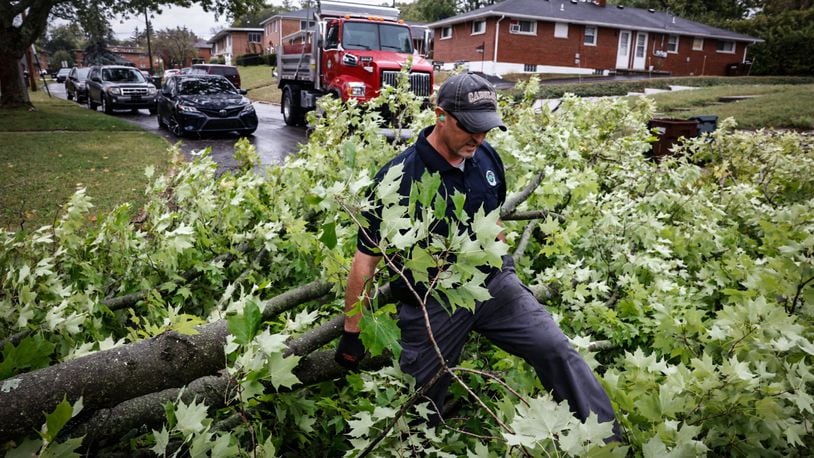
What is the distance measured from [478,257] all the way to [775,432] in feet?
4.27

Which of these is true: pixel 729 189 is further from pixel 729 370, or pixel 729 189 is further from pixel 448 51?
pixel 448 51

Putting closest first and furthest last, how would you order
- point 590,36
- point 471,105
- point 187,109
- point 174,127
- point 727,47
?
point 471,105, point 187,109, point 174,127, point 590,36, point 727,47

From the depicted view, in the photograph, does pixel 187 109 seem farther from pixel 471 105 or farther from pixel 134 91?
pixel 471 105

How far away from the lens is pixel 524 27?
123 feet

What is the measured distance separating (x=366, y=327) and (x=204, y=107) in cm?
1457

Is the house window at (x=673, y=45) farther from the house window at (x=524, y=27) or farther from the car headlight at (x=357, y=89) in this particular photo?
the car headlight at (x=357, y=89)

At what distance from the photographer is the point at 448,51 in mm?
43031

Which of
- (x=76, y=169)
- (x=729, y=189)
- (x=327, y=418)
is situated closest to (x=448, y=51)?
(x=76, y=169)

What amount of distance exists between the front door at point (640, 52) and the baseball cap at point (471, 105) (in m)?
44.5

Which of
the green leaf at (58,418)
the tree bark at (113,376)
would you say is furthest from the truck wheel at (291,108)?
the green leaf at (58,418)

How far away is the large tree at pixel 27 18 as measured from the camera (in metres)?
18.9

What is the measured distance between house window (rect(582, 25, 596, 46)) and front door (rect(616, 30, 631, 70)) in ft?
8.25

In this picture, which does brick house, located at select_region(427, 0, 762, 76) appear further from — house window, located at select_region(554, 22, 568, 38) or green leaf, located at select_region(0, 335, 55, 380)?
green leaf, located at select_region(0, 335, 55, 380)

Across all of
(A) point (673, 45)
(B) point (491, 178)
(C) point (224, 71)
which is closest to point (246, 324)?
(B) point (491, 178)
